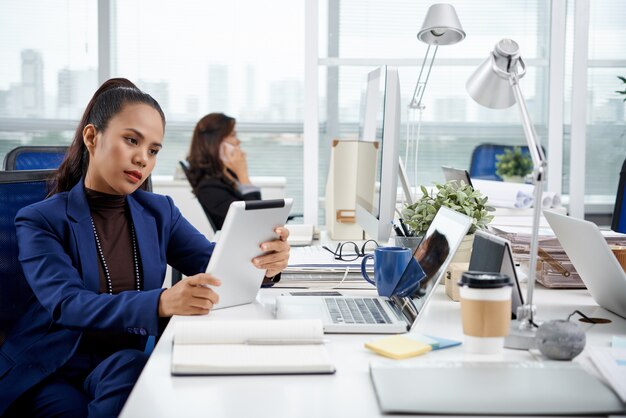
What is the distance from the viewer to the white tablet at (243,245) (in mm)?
1335

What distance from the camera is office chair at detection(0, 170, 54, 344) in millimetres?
1565

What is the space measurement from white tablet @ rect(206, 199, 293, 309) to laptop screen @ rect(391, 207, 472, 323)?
11.2 inches

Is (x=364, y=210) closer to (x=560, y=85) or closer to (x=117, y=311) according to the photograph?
(x=117, y=311)

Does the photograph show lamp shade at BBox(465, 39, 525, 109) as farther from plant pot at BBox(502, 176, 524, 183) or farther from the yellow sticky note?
plant pot at BBox(502, 176, 524, 183)

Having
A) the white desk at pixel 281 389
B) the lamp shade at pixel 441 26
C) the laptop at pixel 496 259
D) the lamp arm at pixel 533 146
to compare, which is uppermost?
the lamp shade at pixel 441 26

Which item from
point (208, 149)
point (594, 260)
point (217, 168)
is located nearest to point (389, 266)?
point (594, 260)

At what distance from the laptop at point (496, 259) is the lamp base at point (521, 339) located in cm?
9

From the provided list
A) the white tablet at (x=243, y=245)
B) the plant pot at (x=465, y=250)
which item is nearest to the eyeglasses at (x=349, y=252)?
the plant pot at (x=465, y=250)

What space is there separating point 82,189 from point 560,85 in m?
3.98

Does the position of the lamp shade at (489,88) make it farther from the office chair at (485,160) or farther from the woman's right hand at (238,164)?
the office chair at (485,160)

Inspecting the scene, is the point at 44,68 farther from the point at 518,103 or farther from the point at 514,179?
the point at 518,103

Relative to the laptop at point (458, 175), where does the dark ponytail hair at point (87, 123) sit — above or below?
above

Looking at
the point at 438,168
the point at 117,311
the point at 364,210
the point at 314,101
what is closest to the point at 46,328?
the point at 117,311

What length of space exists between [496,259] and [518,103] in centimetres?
28
